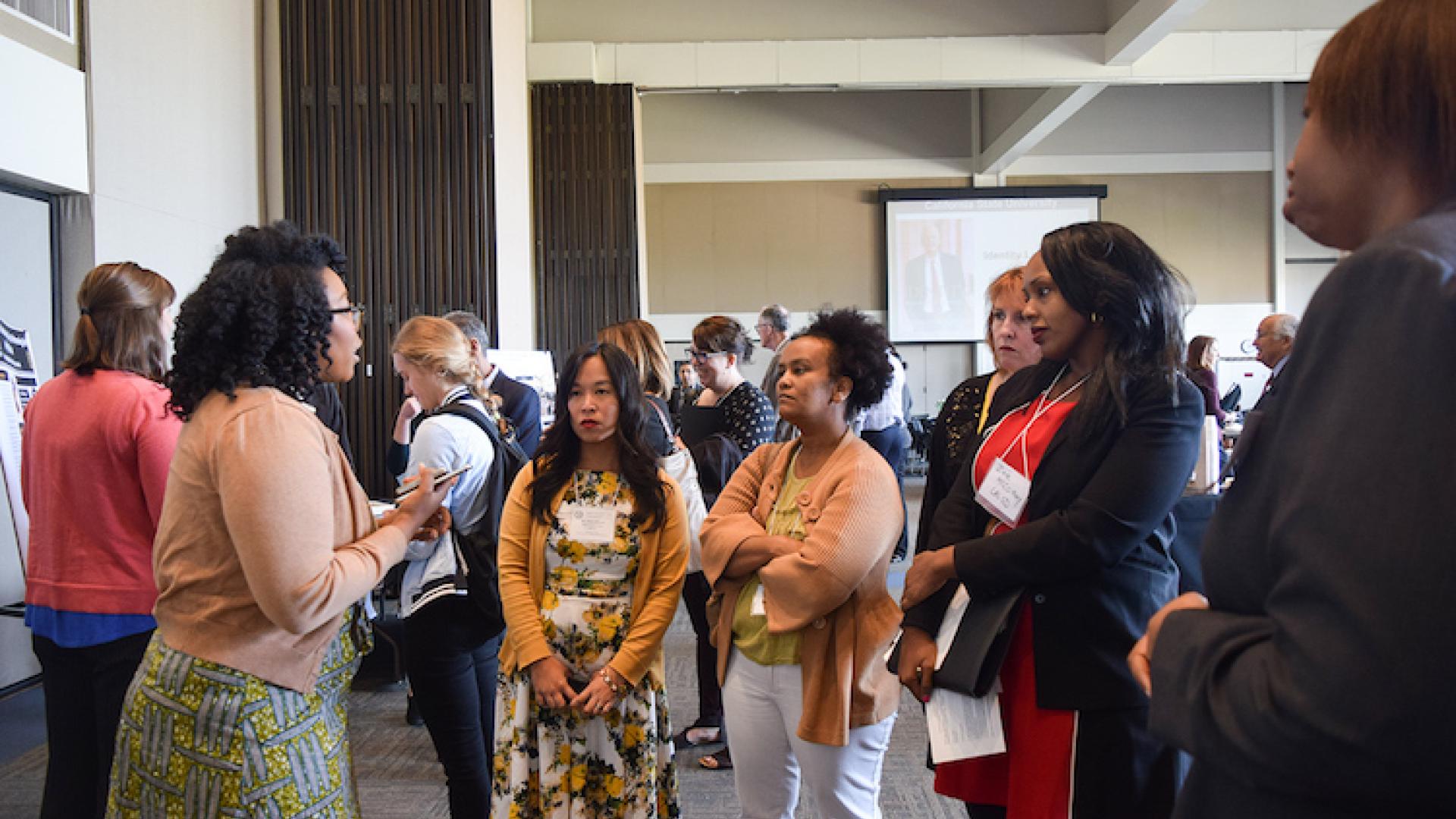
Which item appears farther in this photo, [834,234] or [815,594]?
[834,234]

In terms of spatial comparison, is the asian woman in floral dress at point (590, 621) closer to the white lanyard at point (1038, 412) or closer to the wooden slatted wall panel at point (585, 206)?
the white lanyard at point (1038, 412)

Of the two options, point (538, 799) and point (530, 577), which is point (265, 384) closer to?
point (530, 577)

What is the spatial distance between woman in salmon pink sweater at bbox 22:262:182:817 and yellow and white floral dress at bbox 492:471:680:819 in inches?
33.8

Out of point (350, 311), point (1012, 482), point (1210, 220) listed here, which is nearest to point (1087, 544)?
point (1012, 482)

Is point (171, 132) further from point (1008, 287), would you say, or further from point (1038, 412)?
point (1038, 412)

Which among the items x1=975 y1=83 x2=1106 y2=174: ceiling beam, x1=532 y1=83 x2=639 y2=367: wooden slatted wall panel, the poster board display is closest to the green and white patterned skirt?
the poster board display

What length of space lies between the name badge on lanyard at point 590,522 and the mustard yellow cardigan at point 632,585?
0.15ft

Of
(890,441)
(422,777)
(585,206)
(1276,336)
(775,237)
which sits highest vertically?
(775,237)

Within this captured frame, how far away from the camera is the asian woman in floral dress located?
1.98 metres

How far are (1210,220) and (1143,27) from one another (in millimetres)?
6054

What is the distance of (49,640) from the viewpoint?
6.78 ft

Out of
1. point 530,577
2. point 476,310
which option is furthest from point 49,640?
point 476,310

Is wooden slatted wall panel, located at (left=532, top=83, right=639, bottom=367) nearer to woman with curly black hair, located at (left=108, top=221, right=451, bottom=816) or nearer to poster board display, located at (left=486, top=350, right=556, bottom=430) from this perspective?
poster board display, located at (left=486, top=350, right=556, bottom=430)

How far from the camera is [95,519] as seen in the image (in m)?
2.03
